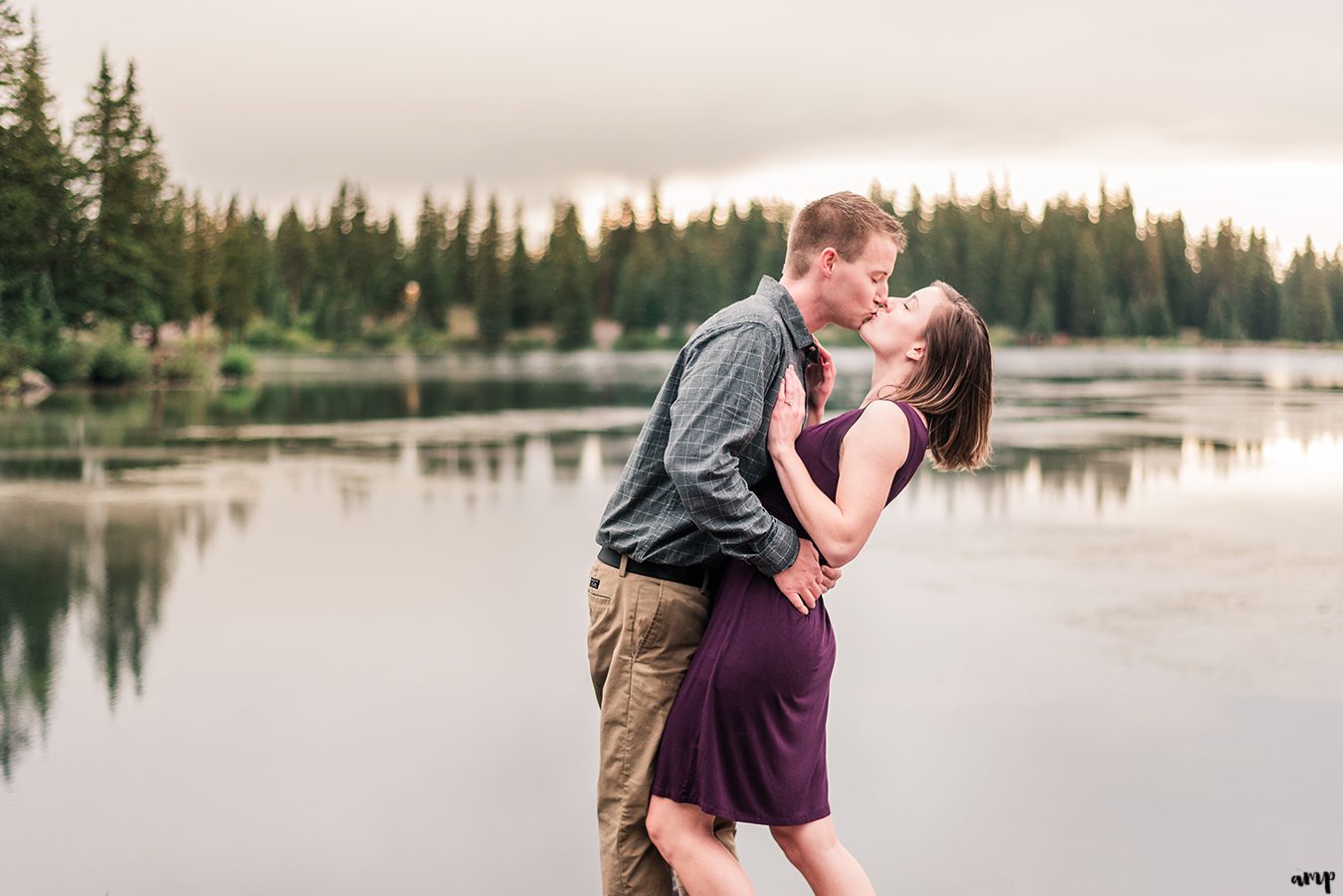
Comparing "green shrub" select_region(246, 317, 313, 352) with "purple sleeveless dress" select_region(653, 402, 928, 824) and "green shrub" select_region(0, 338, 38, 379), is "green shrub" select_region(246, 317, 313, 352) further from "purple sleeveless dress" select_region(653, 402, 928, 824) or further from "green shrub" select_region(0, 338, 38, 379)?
"purple sleeveless dress" select_region(653, 402, 928, 824)

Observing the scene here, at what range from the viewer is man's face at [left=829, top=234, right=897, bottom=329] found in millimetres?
3326

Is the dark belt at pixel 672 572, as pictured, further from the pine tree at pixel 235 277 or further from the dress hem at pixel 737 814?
the pine tree at pixel 235 277

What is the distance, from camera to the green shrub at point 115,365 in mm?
38562

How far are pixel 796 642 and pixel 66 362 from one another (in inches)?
1523

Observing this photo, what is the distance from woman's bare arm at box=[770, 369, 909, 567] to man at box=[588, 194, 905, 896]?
51mm

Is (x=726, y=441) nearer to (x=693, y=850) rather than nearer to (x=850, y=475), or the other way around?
(x=850, y=475)

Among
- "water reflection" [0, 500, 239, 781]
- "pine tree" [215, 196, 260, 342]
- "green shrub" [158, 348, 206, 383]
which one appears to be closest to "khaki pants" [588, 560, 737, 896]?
"water reflection" [0, 500, 239, 781]

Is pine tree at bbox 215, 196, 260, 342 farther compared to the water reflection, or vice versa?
pine tree at bbox 215, 196, 260, 342

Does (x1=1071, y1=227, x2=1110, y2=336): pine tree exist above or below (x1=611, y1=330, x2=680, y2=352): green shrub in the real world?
above

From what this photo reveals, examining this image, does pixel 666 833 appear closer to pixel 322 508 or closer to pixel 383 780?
pixel 383 780

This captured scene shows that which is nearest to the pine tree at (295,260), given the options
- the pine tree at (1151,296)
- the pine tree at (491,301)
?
the pine tree at (491,301)

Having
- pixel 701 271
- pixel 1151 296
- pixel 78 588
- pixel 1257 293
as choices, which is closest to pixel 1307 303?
pixel 1257 293

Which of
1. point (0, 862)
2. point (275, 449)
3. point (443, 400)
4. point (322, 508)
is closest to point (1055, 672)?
point (0, 862)

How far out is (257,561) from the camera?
9.98 m
